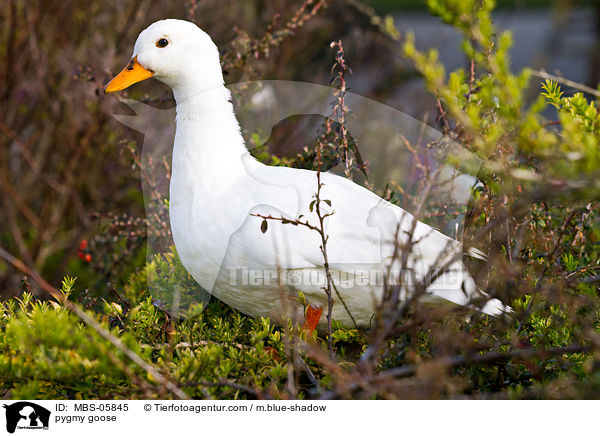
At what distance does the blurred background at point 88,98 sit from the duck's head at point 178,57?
59 centimetres

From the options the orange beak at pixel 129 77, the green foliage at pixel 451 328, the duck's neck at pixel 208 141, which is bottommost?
the green foliage at pixel 451 328

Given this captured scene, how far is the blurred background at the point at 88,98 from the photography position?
3047 millimetres

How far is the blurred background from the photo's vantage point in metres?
3.05

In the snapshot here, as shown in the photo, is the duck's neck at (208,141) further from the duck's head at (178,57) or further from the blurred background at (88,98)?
the blurred background at (88,98)

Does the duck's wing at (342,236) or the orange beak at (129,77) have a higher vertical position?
the orange beak at (129,77)

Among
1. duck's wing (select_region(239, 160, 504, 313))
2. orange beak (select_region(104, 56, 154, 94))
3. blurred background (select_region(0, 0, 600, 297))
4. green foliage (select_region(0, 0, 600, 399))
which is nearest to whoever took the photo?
green foliage (select_region(0, 0, 600, 399))

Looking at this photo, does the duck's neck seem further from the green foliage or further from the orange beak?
the green foliage
